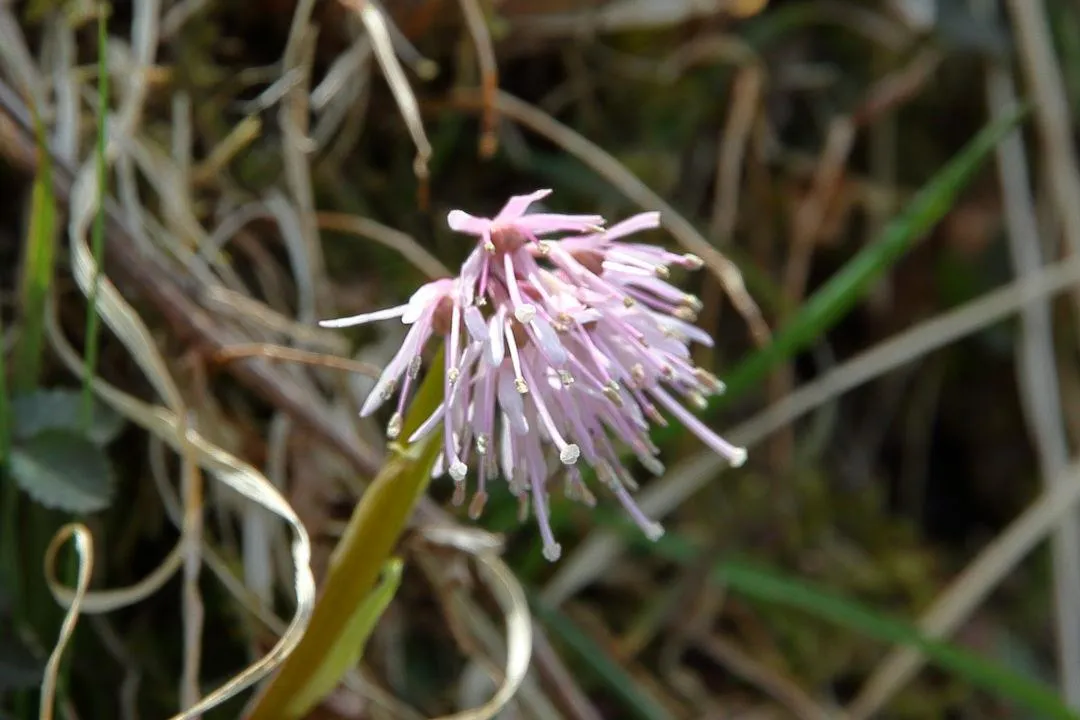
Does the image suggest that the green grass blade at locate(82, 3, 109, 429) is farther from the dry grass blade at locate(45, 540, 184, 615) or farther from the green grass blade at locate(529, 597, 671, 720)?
the green grass blade at locate(529, 597, 671, 720)

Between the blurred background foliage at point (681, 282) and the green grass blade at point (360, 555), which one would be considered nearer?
the green grass blade at point (360, 555)

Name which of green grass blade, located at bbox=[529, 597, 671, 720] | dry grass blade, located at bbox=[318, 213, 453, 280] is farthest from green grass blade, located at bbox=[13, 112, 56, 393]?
green grass blade, located at bbox=[529, 597, 671, 720]

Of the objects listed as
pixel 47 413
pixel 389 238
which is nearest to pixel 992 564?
pixel 389 238

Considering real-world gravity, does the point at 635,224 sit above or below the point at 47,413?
above

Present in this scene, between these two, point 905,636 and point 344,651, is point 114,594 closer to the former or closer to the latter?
point 344,651

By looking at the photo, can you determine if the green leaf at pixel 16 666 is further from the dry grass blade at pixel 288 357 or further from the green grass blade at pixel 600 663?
the green grass blade at pixel 600 663

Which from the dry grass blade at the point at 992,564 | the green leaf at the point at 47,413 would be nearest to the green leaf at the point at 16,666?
the green leaf at the point at 47,413
